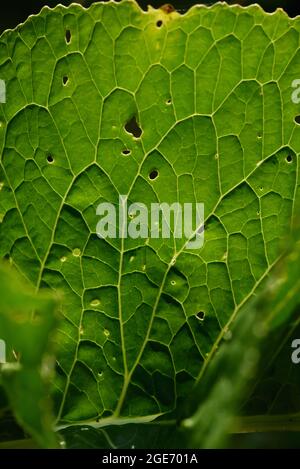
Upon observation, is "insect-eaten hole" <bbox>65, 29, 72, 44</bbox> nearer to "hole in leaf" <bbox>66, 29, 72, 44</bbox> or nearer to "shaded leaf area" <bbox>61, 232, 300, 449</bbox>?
"hole in leaf" <bbox>66, 29, 72, 44</bbox>

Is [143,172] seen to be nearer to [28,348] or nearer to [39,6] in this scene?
[28,348]

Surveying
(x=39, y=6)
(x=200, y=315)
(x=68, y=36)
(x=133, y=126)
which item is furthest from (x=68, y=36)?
(x=39, y=6)

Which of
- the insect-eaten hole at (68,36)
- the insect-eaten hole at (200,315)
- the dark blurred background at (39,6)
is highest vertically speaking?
the dark blurred background at (39,6)

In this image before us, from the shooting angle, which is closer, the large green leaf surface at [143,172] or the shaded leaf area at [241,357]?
the shaded leaf area at [241,357]

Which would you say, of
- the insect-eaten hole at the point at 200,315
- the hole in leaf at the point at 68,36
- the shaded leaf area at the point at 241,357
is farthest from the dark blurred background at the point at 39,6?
the shaded leaf area at the point at 241,357

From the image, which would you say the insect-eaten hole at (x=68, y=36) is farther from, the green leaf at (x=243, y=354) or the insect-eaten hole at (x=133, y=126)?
the green leaf at (x=243, y=354)

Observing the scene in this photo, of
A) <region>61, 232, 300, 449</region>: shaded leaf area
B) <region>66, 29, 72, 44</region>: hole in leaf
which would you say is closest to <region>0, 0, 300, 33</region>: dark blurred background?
<region>66, 29, 72, 44</region>: hole in leaf

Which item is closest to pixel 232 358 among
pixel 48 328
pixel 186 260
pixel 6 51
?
pixel 48 328
